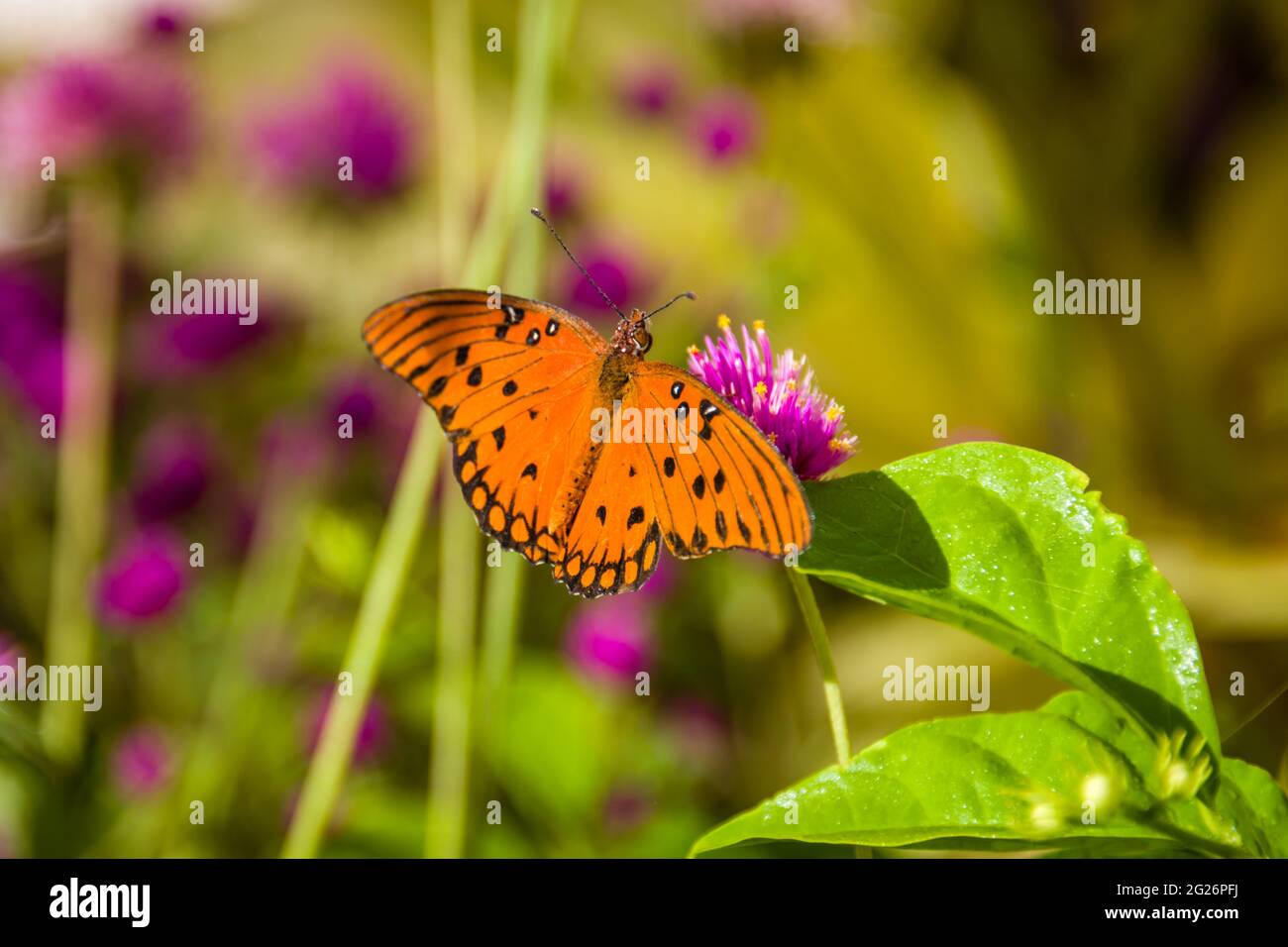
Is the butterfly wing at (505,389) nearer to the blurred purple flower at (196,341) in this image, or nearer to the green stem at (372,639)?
the green stem at (372,639)

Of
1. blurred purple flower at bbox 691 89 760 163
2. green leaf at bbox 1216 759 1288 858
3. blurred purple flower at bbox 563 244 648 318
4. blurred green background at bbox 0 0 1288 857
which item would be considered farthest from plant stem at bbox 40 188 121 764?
green leaf at bbox 1216 759 1288 858

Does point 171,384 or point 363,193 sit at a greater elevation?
point 363,193

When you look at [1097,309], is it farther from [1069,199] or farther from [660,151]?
[660,151]

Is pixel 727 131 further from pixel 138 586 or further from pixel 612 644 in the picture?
pixel 138 586

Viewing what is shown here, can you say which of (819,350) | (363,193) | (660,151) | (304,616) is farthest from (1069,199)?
(304,616)

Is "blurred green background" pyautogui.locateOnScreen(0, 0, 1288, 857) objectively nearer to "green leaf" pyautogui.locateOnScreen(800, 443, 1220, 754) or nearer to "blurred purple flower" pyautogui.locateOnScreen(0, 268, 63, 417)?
"blurred purple flower" pyautogui.locateOnScreen(0, 268, 63, 417)

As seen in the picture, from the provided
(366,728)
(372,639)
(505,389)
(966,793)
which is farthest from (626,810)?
(966,793)
